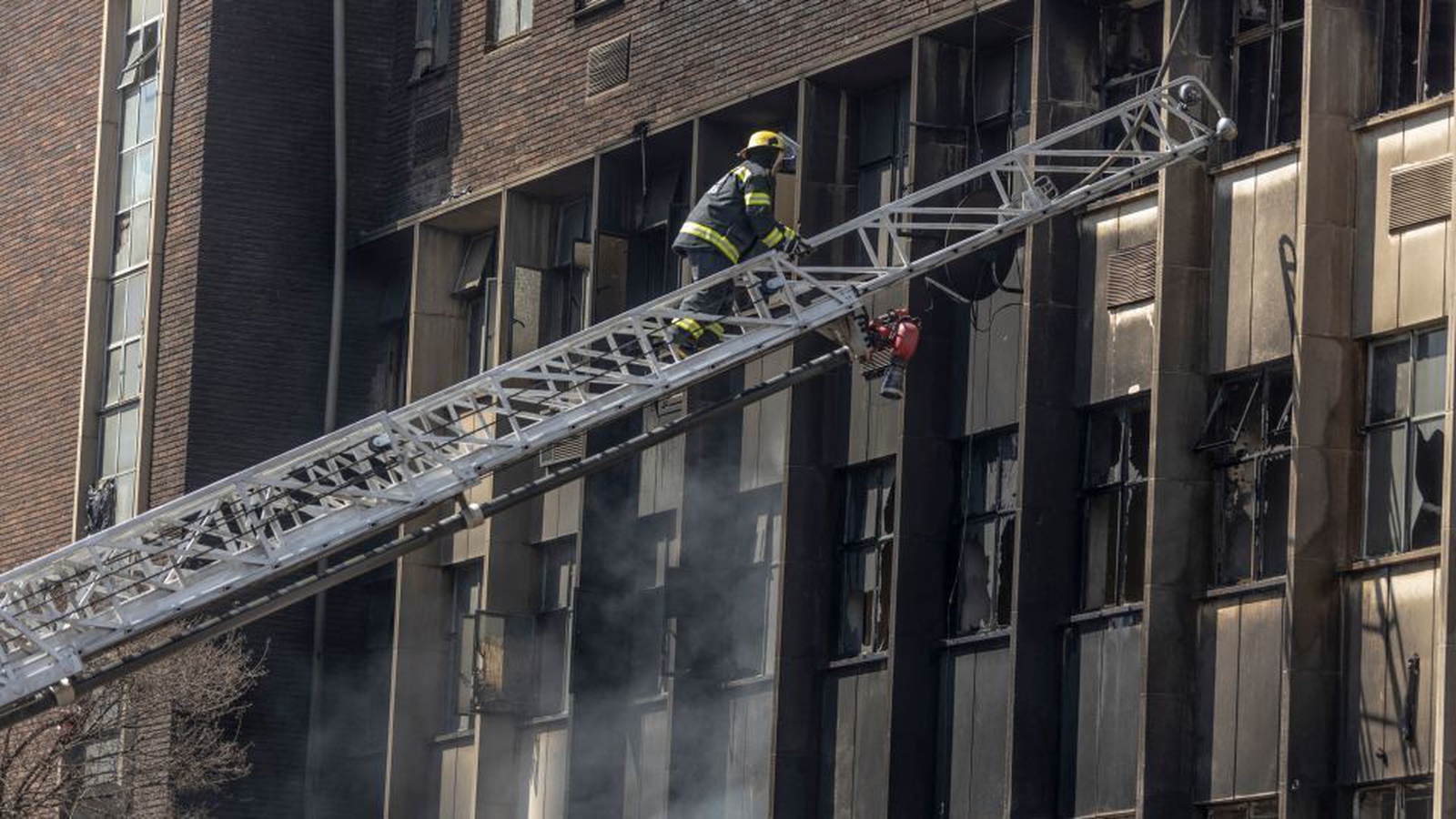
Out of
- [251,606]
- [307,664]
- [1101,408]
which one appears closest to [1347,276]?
[1101,408]

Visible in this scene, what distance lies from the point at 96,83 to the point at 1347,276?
22.0 metres

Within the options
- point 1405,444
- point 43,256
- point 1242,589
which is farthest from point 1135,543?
point 43,256

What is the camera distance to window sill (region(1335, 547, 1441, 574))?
23156 millimetres

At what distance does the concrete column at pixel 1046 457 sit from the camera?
26.4 metres

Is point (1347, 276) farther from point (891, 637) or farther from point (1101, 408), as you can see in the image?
point (891, 637)

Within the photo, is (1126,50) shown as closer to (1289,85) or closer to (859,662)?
(1289,85)

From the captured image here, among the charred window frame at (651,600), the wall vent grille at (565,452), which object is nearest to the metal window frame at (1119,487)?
the charred window frame at (651,600)

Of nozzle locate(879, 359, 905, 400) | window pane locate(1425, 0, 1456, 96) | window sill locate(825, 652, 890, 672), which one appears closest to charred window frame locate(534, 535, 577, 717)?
window sill locate(825, 652, 890, 672)

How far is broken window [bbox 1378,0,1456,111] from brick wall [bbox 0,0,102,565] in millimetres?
21102

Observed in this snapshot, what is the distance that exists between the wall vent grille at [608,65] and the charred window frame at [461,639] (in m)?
5.96

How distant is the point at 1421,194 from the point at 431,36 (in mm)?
17258

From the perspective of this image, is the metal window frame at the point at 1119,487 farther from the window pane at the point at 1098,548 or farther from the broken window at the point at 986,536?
the broken window at the point at 986,536

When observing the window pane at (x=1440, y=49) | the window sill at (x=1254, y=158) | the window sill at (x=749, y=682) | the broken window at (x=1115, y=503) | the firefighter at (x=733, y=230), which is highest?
the window pane at (x=1440, y=49)

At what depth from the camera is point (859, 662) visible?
95.1 feet
